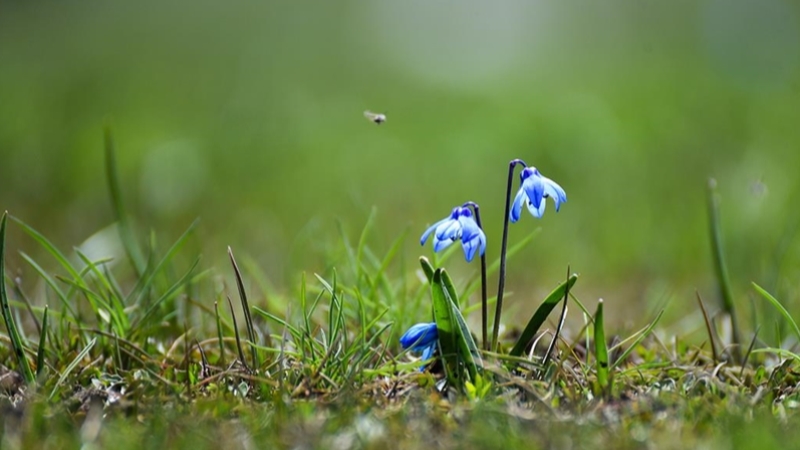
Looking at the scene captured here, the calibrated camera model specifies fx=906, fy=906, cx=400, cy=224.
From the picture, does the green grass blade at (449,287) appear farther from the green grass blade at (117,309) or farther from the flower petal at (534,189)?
the green grass blade at (117,309)

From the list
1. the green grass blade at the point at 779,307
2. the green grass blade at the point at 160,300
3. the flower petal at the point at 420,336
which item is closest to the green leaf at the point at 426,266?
the flower petal at the point at 420,336

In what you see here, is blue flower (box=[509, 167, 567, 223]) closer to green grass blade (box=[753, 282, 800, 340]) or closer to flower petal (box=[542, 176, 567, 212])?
flower petal (box=[542, 176, 567, 212])

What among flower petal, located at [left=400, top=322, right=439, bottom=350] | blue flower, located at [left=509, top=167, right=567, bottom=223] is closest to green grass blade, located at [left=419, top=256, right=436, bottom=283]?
flower petal, located at [left=400, top=322, right=439, bottom=350]

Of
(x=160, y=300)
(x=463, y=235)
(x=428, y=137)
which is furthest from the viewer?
(x=428, y=137)

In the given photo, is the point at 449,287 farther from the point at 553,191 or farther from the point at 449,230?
the point at 553,191

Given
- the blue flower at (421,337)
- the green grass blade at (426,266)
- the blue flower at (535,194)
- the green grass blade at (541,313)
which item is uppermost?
the blue flower at (535,194)

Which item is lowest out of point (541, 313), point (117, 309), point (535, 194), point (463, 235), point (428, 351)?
point (117, 309)

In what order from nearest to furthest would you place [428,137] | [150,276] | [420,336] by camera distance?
[420,336]
[150,276]
[428,137]

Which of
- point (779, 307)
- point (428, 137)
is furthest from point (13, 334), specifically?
point (428, 137)

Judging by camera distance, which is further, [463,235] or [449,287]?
[449,287]
